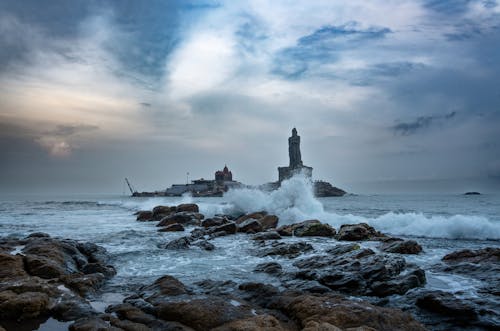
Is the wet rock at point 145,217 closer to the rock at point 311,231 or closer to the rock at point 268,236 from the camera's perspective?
the rock at point 311,231

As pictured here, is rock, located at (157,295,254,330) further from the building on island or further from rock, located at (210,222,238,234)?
the building on island

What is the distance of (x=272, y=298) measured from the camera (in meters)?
7.52

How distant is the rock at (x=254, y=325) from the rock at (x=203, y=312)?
0.37 metres

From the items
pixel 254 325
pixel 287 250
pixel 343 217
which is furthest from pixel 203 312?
pixel 343 217

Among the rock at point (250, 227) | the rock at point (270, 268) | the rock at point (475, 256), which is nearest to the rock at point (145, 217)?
the rock at point (250, 227)

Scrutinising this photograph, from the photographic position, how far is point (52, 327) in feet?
20.5

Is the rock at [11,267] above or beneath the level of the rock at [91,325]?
above

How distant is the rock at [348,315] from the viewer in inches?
238

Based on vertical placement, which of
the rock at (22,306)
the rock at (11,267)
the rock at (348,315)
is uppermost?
the rock at (11,267)

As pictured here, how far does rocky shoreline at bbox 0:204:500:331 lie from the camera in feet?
20.3

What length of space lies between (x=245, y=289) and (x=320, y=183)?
471ft

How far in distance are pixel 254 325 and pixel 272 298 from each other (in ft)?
6.29

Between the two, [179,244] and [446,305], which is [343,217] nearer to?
[179,244]

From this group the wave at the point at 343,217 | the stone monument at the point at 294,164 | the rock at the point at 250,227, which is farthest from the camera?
the stone monument at the point at 294,164
